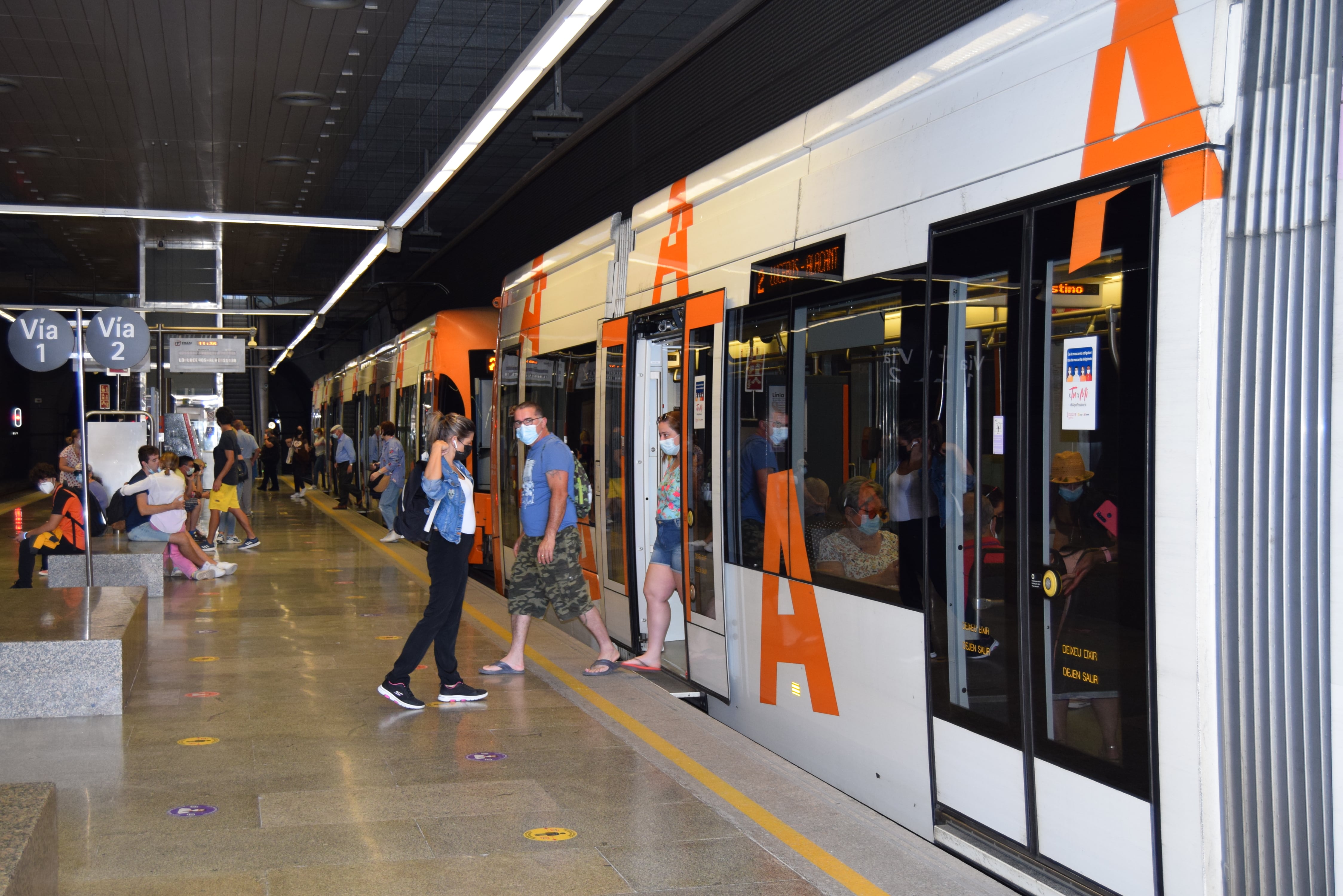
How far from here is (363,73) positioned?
11984 millimetres

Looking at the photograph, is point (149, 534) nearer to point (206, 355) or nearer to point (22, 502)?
point (206, 355)

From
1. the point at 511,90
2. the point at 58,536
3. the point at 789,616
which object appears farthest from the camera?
the point at 58,536

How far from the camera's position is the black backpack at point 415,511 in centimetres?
626

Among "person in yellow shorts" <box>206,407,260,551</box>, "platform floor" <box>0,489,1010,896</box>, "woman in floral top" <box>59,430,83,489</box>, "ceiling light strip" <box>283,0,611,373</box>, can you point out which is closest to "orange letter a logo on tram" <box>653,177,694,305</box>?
"ceiling light strip" <box>283,0,611,373</box>

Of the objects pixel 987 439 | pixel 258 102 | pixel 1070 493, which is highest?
pixel 258 102

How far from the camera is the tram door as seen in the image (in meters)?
3.15

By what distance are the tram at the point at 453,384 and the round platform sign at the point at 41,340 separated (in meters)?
3.46

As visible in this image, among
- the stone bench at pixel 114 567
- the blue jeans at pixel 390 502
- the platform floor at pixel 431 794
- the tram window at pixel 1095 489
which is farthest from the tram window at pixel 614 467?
the blue jeans at pixel 390 502

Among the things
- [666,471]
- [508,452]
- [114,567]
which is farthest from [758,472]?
[114,567]

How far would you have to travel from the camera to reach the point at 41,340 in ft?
30.3

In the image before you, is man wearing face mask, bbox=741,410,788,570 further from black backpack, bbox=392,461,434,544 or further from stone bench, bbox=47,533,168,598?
stone bench, bbox=47,533,168,598

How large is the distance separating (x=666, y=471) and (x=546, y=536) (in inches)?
32.4

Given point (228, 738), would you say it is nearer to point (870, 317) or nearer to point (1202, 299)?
point (870, 317)

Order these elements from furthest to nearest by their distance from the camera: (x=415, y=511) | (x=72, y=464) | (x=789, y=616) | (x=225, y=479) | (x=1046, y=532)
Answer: (x=225, y=479) < (x=72, y=464) < (x=415, y=511) < (x=789, y=616) < (x=1046, y=532)
